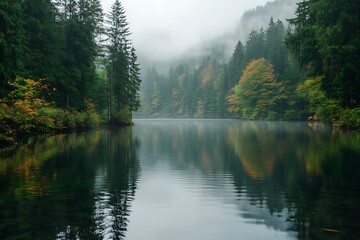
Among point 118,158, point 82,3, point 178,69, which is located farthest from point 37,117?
point 178,69

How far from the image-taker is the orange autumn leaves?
271 ft

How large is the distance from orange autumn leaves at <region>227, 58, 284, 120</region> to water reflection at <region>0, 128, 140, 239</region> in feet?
232

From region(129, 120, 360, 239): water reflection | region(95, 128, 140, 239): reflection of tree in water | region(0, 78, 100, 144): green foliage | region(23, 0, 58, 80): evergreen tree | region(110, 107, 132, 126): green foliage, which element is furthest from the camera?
region(110, 107, 132, 126): green foliage

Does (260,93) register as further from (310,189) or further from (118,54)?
(310,189)

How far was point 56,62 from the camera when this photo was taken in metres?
37.6

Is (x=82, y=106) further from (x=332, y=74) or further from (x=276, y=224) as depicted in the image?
(x=276, y=224)

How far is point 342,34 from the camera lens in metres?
28.1

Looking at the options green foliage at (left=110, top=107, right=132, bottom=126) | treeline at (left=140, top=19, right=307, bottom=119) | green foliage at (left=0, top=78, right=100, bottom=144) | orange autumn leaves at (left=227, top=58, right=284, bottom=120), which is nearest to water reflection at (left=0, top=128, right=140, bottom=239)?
green foliage at (left=0, top=78, right=100, bottom=144)

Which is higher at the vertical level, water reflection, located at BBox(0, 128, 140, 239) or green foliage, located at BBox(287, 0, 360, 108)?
green foliage, located at BBox(287, 0, 360, 108)

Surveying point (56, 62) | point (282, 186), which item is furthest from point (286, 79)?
point (282, 186)

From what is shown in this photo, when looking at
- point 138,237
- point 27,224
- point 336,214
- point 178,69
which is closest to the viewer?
point 138,237

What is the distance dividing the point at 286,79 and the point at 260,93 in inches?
268

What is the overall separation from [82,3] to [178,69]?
A: 127m

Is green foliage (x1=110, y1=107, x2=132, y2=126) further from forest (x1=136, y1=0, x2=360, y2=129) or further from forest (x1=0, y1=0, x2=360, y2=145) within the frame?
forest (x1=136, y1=0, x2=360, y2=129)
